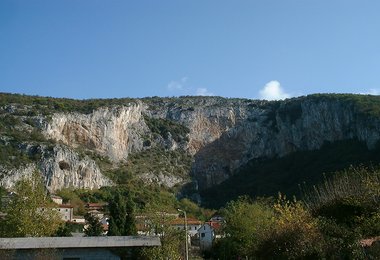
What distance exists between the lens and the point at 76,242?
34688mm

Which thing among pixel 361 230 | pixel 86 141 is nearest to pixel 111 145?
pixel 86 141

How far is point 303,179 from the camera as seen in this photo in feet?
364

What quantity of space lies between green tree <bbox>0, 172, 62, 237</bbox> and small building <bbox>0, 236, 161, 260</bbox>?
780 cm

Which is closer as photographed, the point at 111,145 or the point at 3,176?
the point at 3,176

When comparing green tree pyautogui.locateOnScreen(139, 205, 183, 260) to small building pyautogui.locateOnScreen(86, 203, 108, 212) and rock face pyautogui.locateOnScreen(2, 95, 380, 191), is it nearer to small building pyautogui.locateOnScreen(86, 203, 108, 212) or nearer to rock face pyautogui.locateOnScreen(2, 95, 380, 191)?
small building pyautogui.locateOnScreen(86, 203, 108, 212)

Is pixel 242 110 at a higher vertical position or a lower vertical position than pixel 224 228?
higher

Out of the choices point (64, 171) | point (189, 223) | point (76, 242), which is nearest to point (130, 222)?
point (76, 242)

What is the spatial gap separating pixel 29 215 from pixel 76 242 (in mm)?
10299

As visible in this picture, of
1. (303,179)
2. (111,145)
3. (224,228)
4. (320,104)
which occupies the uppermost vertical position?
(320,104)

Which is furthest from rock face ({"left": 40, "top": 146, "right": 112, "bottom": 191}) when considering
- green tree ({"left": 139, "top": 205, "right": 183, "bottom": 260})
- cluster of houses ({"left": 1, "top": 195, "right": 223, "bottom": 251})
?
green tree ({"left": 139, "top": 205, "right": 183, "bottom": 260})

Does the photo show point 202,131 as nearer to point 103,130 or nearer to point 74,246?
point 103,130

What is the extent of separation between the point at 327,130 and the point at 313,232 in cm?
10975

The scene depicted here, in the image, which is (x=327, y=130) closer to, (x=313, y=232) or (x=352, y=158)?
(x=352, y=158)

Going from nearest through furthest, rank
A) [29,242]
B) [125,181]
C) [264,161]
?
1. [29,242]
2. [125,181]
3. [264,161]
